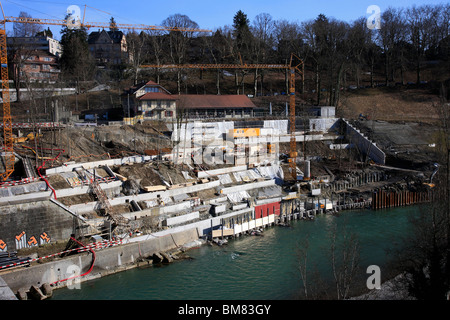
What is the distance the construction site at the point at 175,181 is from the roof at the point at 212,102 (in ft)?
3.30

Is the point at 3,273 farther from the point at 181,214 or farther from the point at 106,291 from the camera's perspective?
the point at 181,214

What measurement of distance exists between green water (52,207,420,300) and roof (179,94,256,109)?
21.2 metres

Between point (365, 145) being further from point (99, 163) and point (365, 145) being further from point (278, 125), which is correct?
point (99, 163)

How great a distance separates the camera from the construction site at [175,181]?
1869 centimetres

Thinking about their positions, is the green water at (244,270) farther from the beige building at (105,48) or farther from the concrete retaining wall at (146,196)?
the beige building at (105,48)

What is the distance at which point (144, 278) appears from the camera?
17.9 metres

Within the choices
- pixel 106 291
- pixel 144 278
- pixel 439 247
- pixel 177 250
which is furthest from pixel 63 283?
pixel 439 247

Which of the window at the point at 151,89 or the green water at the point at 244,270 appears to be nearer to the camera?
the green water at the point at 244,270

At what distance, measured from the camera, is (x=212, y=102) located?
4375 cm

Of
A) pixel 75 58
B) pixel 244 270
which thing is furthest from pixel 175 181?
pixel 75 58

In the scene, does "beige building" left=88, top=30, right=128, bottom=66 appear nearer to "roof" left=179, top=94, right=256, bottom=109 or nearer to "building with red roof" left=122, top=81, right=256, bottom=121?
"building with red roof" left=122, top=81, right=256, bottom=121

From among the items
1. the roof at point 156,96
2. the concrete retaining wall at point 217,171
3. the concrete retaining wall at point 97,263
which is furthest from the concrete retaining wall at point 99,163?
the roof at point 156,96

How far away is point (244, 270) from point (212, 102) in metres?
27.8

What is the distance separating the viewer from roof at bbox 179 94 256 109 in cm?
4223
